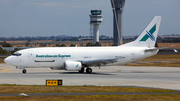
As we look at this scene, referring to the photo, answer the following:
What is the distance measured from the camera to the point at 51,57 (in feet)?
146

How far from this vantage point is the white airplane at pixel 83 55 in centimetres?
4406

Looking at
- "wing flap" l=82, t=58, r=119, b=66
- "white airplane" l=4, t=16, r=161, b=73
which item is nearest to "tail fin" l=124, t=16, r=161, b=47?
"white airplane" l=4, t=16, r=161, b=73

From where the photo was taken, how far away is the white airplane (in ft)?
145

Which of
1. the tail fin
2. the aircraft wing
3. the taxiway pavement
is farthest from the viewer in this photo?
the tail fin

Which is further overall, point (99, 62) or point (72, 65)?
point (99, 62)

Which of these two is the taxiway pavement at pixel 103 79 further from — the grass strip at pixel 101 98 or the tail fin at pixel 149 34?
the tail fin at pixel 149 34

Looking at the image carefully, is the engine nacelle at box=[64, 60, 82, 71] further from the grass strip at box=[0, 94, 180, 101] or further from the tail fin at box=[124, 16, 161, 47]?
the grass strip at box=[0, 94, 180, 101]

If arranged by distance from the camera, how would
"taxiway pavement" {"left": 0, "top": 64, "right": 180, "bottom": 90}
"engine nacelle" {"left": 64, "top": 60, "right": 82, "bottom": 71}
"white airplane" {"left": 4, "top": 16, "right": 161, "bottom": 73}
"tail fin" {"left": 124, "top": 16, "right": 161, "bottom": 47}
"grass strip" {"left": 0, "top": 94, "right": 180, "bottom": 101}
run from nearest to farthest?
"grass strip" {"left": 0, "top": 94, "right": 180, "bottom": 101} < "taxiway pavement" {"left": 0, "top": 64, "right": 180, "bottom": 90} < "engine nacelle" {"left": 64, "top": 60, "right": 82, "bottom": 71} < "white airplane" {"left": 4, "top": 16, "right": 161, "bottom": 73} < "tail fin" {"left": 124, "top": 16, "right": 161, "bottom": 47}

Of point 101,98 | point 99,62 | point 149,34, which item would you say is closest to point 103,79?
point 99,62

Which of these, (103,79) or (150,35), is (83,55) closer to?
(103,79)

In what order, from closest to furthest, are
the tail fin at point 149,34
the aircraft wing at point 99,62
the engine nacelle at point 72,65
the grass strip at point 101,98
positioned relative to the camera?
1. the grass strip at point 101,98
2. the engine nacelle at point 72,65
3. the aircraft wing at point 99,62
4. the tail fin at point 149,34

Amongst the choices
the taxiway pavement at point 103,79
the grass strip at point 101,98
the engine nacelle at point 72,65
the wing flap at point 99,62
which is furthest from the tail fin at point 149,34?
the grass strip at point 101,98

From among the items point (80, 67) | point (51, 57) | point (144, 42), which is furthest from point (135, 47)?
point (51, 57)

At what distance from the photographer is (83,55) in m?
46.0
